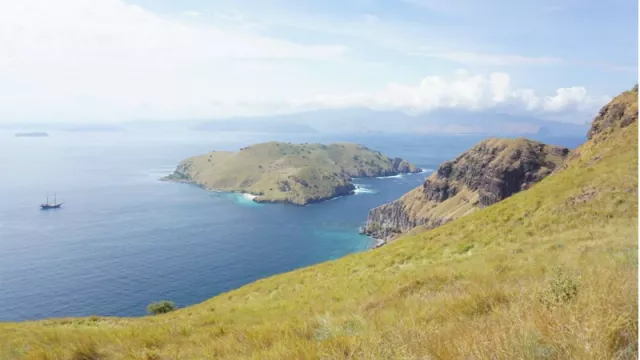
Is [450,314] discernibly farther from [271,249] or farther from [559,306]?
[271,249]

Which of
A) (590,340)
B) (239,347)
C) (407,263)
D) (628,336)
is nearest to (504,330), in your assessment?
(590,340)

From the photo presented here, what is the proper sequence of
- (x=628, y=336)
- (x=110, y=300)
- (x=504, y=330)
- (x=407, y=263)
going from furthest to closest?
(x=110, y=300)
(x=407, y=263)
(x=504, y=330)
(x=628, y=336)

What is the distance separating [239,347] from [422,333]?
14.7ft

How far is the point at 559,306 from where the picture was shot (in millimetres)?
7949

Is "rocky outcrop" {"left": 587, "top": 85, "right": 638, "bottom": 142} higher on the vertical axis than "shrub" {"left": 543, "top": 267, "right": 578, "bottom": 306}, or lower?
higher

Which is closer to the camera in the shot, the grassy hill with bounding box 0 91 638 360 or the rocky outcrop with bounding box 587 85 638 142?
the grassy hill with bounding box 0 91 638 360

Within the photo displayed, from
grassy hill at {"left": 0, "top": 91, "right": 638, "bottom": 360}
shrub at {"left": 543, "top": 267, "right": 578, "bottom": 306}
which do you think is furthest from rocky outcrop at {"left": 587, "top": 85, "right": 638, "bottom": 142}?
shrub at {"left": 543, "top": 267, "right": 578, "bottom": 306}

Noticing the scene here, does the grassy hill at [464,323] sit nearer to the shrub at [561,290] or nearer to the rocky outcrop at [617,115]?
the shrub at [561,290]

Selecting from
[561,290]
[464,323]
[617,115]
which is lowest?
[464,323]

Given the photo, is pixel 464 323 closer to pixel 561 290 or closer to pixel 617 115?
pixel 561 290

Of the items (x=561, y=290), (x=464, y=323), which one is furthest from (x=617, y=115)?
(x=464, y=323)

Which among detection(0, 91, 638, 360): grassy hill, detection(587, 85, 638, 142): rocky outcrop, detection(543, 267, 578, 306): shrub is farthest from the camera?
detection(587, 85, 638, 142): rocky outcrop

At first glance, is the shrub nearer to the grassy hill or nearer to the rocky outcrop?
the grassy hill

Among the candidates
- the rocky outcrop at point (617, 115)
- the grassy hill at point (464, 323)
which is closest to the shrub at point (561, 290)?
the grassy hill at point (464, 323)
